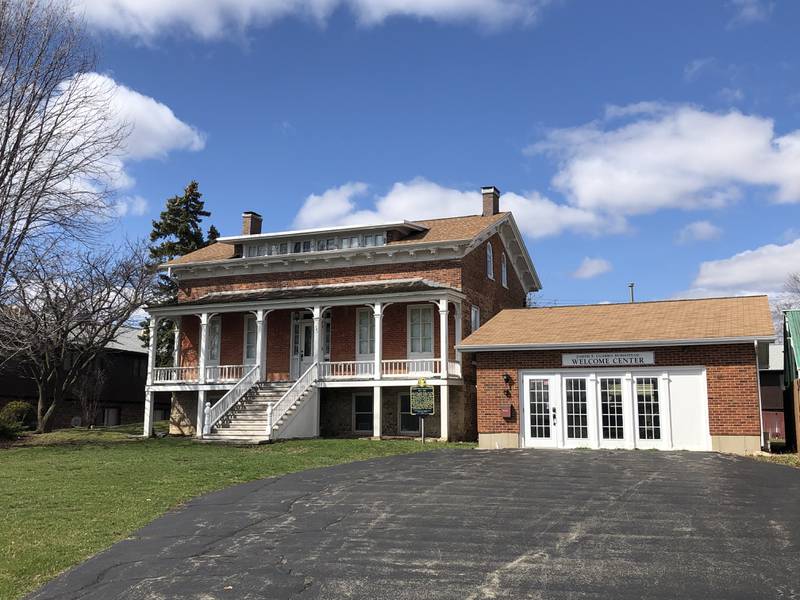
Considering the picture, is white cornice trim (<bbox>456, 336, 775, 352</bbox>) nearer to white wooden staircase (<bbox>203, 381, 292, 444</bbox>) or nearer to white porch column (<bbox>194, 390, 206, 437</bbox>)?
white wooden staircase (<bbox>203, 381, 292, 444</bbox>)

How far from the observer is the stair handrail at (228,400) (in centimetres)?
2355

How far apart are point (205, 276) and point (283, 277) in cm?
389

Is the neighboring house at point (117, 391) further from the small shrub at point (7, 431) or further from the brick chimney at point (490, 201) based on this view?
the brick chimney at point (490, 201)

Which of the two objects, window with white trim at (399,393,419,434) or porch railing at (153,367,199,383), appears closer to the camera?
window with white trim at (399,393,419,434)

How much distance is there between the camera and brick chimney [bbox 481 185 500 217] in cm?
2981

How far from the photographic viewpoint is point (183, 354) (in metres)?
30.8

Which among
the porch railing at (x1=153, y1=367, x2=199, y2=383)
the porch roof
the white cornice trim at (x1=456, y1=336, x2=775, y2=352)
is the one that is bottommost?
the porch railing at (x1=153, y1=367, x2=199, y2=383)

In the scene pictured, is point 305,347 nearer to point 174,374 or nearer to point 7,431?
point 174,374

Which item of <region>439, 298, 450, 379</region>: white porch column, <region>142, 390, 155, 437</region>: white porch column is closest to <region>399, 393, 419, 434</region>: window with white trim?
<region>439, 298, 450, 379</region>: white porch column

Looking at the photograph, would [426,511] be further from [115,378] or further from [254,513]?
[115,378]

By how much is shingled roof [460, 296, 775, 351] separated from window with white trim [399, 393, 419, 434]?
4.60 m

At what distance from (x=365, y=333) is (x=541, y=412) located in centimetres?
871

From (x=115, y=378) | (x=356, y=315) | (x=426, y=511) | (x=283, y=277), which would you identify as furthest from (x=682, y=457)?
(x=115, y=378)

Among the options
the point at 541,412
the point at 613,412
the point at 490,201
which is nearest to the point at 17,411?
the point at 490,201
